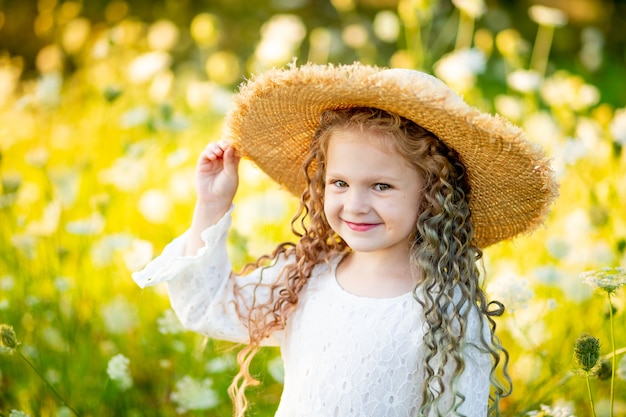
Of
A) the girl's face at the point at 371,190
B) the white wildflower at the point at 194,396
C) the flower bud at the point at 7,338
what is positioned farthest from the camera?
the white wildflower at the point at 194,396

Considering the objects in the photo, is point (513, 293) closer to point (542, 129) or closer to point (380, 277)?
point (380, 277)

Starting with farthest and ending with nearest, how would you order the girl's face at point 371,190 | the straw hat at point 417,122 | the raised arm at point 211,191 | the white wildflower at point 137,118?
the white wildflower at point 137,118 → the raised arm at point 211,191 → the girl's face at point 371,190 → the straw hat at point 417,122

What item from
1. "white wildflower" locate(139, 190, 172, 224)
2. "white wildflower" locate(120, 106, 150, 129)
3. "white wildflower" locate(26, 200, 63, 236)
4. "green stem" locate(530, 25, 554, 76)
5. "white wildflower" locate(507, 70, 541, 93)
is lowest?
"green stem" locate(530, 25, 554, 76)

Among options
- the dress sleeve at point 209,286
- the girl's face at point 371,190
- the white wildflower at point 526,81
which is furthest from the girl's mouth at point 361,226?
the white wildflower at point 526,81

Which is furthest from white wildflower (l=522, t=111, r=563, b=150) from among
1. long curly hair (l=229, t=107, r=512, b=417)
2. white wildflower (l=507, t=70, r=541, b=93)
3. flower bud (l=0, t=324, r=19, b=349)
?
flower bud (l=0, t=324, r=19, b=349)

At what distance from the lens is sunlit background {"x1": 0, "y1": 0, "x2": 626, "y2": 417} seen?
1.86 meters

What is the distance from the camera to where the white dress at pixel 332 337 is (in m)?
1.39

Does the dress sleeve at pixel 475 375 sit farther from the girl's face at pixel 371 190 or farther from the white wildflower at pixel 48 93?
the white wildflower at pixel 48 93

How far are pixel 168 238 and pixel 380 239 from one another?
4.00ft

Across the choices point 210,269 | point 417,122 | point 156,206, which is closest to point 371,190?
point 417,122

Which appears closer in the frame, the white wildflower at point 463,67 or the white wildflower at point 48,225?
the white wildflower at point 48,225

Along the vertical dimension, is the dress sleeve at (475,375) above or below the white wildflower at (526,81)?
above

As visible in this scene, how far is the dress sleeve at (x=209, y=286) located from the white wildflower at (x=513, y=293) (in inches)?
18.6

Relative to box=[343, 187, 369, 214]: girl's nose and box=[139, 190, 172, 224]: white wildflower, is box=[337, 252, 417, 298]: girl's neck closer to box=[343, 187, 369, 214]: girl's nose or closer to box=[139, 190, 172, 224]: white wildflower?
box=[343, 187, 369, 214]: girl's nose
